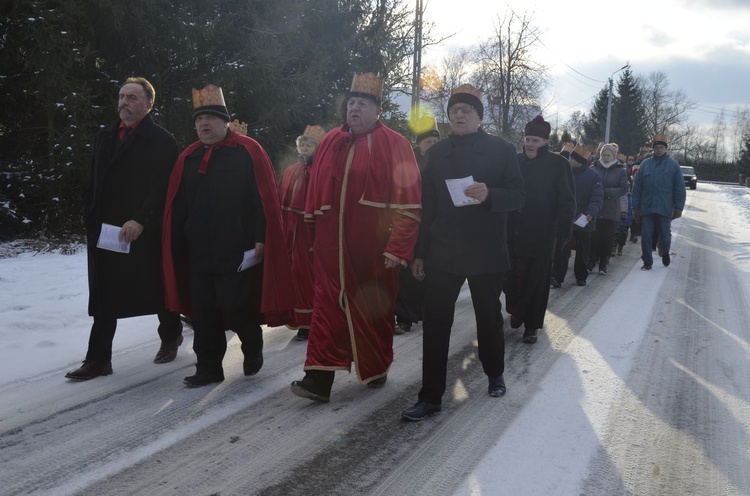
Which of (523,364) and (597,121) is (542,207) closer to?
(523,364)

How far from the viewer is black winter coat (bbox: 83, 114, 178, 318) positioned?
501cm

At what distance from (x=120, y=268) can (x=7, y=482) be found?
2.00 metres

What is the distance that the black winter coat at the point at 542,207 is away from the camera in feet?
22.3

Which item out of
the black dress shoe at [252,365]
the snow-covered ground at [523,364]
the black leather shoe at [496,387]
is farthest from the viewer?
the black dress shoe at [252,365]

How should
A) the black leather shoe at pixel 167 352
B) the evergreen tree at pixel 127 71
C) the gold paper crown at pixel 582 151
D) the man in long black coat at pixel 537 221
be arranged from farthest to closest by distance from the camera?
the evergreen tree at pixel 127 71, the gold paper crown at pixel 582 151, the man in long black coat at pixel 537 221, the black leather shoe at pixel 167 352

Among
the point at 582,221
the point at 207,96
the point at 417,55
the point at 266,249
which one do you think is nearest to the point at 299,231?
the point at 266,249

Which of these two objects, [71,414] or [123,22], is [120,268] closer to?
[71,414]

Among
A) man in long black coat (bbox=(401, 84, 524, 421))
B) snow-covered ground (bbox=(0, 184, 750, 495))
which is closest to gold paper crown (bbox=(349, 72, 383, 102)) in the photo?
man in long black coat (bbox=(401, 84, 524, 421))

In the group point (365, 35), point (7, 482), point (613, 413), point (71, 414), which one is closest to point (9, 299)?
point (71, 414)

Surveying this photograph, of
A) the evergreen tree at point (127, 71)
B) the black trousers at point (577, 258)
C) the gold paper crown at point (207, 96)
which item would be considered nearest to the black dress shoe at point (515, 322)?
the black trousers at point (577, 258)

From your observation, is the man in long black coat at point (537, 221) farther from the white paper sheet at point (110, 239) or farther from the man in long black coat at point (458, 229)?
the white paper sheet at point (110, 239)

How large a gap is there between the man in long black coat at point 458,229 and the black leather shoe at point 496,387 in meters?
0.49

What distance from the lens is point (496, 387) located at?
4809mm

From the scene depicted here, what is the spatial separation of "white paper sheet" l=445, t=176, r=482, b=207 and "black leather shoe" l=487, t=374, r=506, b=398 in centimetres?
132
